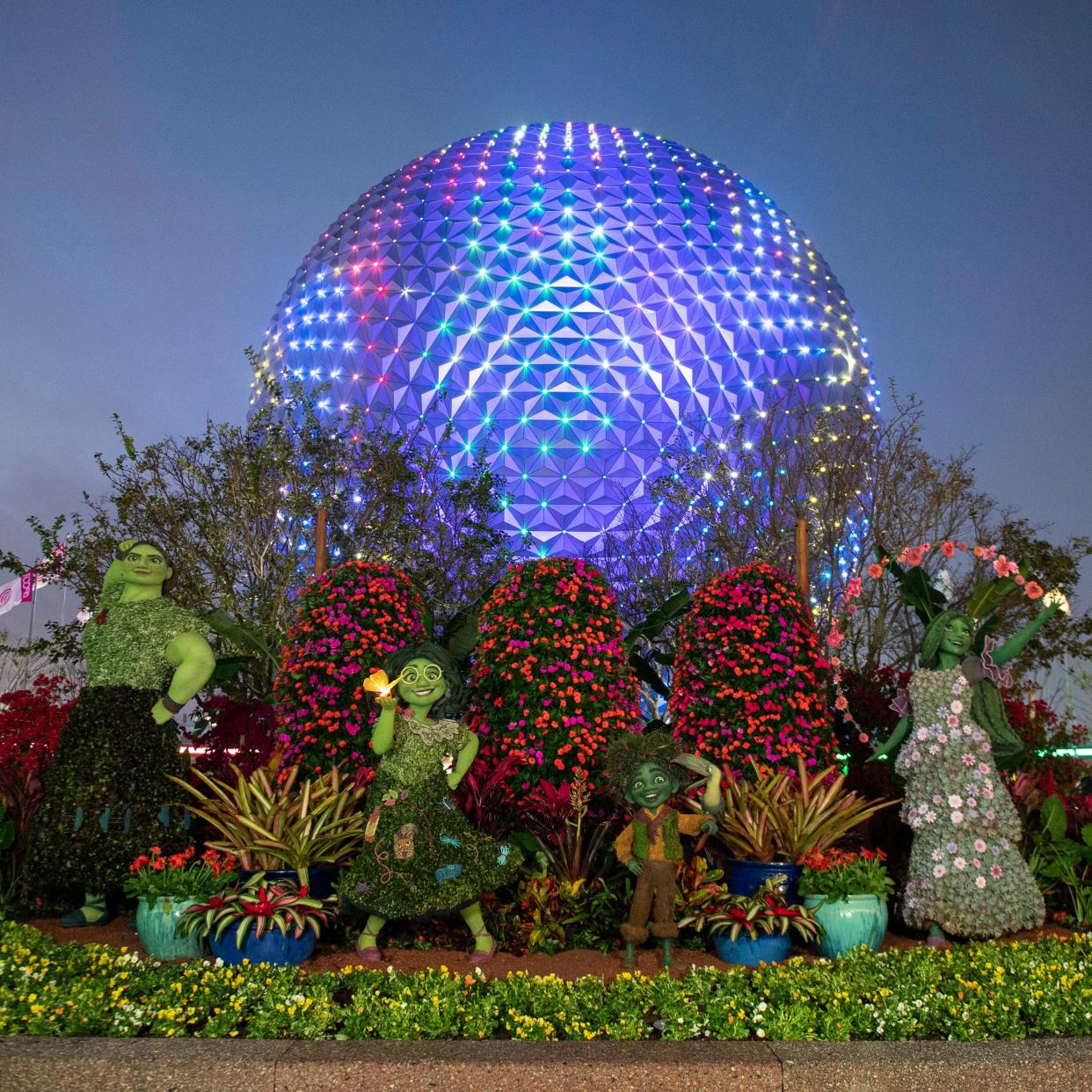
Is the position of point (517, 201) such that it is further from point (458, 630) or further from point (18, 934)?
point (18, 934)

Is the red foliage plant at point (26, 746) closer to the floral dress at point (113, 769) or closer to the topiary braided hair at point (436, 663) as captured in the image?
the floral dress at point (113, 769)

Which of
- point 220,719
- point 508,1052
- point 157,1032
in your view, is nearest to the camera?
point 508,1052

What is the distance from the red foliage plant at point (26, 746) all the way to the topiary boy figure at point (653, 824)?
4466mm

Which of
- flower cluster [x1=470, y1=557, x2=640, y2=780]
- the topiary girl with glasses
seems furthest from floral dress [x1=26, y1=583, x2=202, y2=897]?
flower cluster [x1=470, y1=557, x2=640, y2=780]

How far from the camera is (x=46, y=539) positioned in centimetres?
1449

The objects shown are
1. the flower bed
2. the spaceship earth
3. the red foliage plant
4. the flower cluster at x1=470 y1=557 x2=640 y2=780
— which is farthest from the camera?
the spaceship earth

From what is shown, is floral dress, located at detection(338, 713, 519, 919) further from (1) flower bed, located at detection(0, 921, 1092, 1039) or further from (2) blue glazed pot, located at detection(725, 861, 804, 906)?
(2) blue glazed pot, located at detection(725, 861, 804, 906)

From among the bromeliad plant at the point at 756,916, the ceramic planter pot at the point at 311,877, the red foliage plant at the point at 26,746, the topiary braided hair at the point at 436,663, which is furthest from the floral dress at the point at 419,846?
the red foliage plant at the point at 26,746

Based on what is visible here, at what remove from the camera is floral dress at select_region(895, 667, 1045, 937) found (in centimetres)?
666

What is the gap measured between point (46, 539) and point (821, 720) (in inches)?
462

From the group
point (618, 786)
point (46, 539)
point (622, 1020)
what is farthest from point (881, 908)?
point (46, 539)

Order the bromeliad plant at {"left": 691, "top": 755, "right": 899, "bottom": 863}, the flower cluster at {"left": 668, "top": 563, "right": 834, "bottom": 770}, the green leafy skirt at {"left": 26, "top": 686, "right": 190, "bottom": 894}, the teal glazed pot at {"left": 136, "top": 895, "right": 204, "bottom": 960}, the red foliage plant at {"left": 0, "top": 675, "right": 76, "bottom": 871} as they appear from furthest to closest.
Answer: the flower cluster at {"left": 668, "top": 563, "right": 834, "bottom": 770} → the red foliage plant at {"left": 0, "top": 675, "right": 76, "bottom": 871} → the bromeliad plant at {"left": 691, "top": 755, "right": 899, "bottom": 863} → the green leafy skirt at {"left": 26, "top": 686, "right": 190, "bottom": 894} → the teal glazed pot at {"left": 136, "top": 895, "right": 204, "bottom": 960}

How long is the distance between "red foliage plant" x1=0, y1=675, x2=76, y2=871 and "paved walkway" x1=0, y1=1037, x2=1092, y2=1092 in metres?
4.24

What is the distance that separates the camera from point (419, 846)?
19.1 ft
